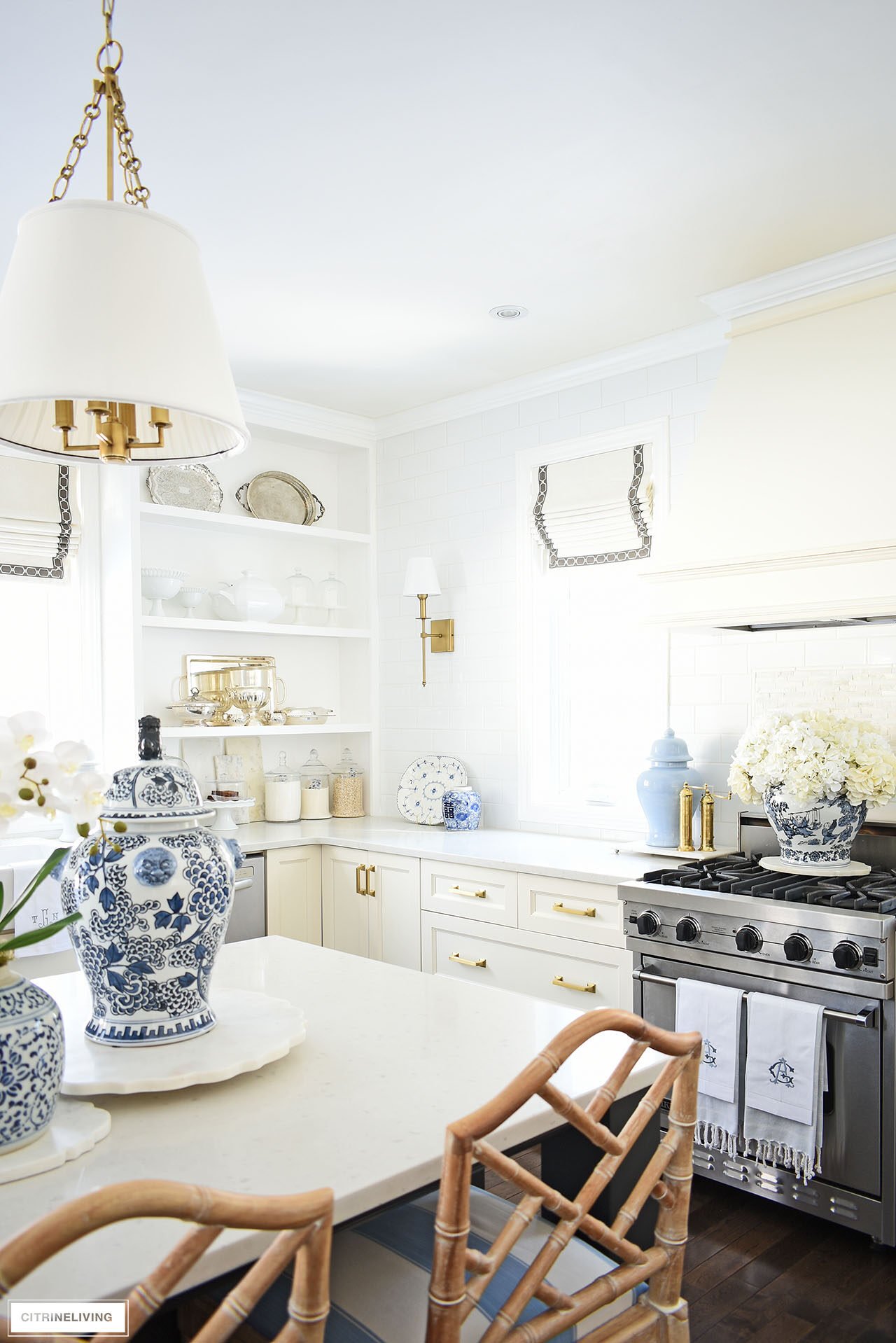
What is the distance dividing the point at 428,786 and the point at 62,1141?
3.29 metres

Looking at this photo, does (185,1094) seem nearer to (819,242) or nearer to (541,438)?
(819,242)

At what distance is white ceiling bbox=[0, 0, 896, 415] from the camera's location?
205 cm

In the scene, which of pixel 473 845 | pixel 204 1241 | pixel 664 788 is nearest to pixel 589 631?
pixel 664 788

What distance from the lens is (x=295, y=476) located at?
4.84 m

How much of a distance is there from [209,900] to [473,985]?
2.30 feet

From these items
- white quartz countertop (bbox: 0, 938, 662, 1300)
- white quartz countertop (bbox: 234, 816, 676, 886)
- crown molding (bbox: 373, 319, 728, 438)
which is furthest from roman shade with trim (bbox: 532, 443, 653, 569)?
white quartz countertop (bbox: 0, 938, 662, 1300)

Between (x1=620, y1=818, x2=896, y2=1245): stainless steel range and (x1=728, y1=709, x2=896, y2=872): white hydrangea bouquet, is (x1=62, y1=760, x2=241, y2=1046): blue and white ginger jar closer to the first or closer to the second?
(x1=620, y1=818, x2=896, y2=1245): stainless steel range

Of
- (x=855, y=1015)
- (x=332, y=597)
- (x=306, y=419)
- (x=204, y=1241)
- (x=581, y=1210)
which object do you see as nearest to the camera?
(x=204, y=1241)

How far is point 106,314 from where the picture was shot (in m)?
1.27

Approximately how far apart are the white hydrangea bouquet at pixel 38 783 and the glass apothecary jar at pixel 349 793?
11.2 feet

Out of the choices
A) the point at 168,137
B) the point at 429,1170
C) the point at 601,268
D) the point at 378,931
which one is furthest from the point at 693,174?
the point at 378,931

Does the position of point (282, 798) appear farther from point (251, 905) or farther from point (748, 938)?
point (748, 938)

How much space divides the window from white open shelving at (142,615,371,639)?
96 cm

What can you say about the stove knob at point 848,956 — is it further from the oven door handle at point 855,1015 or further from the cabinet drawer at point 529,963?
the cabinet drawer at point 529,963
